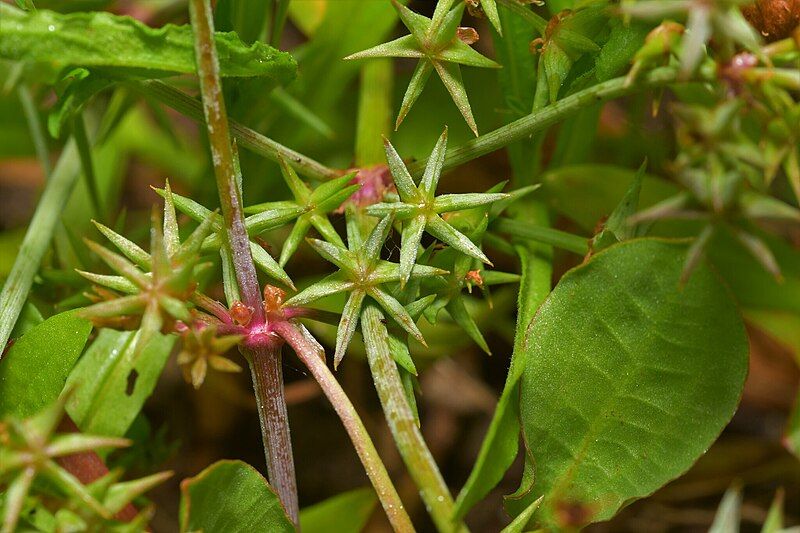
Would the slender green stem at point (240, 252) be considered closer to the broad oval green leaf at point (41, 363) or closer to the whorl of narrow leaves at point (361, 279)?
the whorl of narrow leaves at point (361, 279)

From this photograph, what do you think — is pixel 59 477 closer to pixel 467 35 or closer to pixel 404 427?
pixel 404 427

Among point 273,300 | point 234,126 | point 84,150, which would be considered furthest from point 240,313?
point 84,150

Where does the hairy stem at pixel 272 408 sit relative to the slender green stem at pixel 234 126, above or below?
below

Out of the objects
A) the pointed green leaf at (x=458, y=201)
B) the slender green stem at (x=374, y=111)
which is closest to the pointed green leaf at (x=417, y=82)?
the pointed green leaf at (x=458, y=201)

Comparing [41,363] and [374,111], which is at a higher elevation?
[374,111]

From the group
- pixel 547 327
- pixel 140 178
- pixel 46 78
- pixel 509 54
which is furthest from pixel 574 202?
pixel 140 178

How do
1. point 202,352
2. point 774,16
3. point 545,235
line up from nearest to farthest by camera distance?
point 202,352 → point 774,16 → point 545,235
